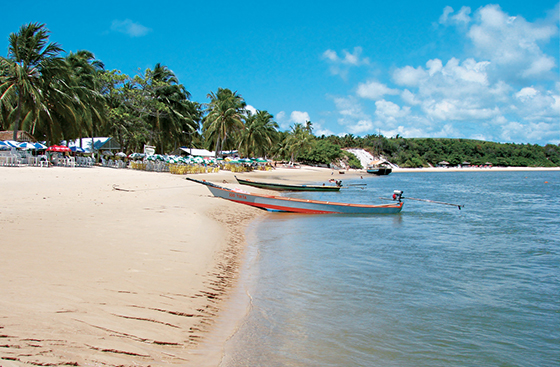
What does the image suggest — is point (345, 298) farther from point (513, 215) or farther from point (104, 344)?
point (513, 215)

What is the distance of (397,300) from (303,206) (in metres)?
10.8

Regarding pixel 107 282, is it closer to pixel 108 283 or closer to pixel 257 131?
pixel 108 283

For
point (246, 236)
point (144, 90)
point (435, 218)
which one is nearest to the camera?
point (246, 236)

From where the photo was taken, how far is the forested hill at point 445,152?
124750mm

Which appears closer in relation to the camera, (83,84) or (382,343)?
(382,343)

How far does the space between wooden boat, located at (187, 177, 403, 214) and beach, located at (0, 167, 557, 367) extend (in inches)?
240

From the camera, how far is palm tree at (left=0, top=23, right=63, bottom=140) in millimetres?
25438

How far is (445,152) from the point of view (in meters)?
140

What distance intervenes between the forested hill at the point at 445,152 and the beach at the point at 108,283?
11288 cm

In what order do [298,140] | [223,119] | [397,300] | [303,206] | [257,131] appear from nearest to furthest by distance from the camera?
[397,300], [303,206], [223,119], [257,131], [298,140]

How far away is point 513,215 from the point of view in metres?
17.4

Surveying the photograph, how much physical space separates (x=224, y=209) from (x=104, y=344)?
39.6ft

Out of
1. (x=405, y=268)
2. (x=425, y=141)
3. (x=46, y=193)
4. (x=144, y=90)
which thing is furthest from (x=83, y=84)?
(x=425, y=141)

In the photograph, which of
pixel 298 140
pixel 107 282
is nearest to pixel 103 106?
pixel 107 282
